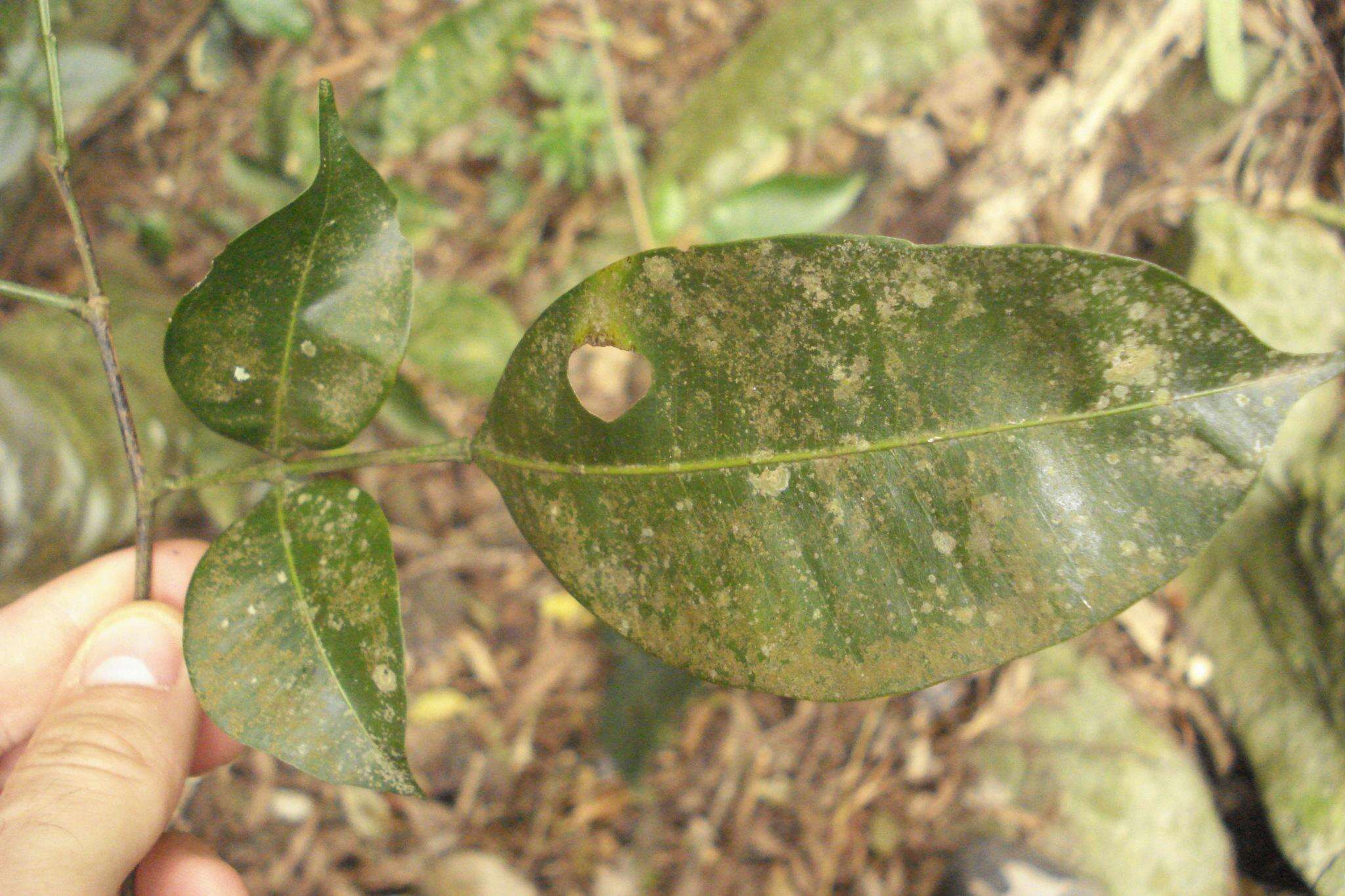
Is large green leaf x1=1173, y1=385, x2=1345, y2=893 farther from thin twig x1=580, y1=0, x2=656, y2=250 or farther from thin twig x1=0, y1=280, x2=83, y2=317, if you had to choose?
thin twig x1=0, y1=280, x2=83, y2=317

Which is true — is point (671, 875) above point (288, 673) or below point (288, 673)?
below

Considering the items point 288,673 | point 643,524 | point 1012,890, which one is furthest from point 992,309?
point 1012,890

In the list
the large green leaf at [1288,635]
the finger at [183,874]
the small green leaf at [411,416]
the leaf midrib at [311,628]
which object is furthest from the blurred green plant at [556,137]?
the large green leaf at [1288,635]

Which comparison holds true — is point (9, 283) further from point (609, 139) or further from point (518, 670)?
point (609, 139)

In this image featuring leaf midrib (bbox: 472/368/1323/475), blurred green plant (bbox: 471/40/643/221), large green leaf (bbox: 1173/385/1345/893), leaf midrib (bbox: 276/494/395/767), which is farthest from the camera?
blurred green plant (bbox: 471/40/643/221)

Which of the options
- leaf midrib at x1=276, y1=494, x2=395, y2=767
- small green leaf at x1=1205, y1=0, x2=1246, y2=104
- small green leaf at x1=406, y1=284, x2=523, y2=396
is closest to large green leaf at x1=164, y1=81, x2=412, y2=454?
leaf midrib at x1=276, y1=494, x2=395, y2=767

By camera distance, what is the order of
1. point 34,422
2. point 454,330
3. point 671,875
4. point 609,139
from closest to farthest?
1. point 34,422
2. point 454,330
3. point 671,875
4. point 609,139
